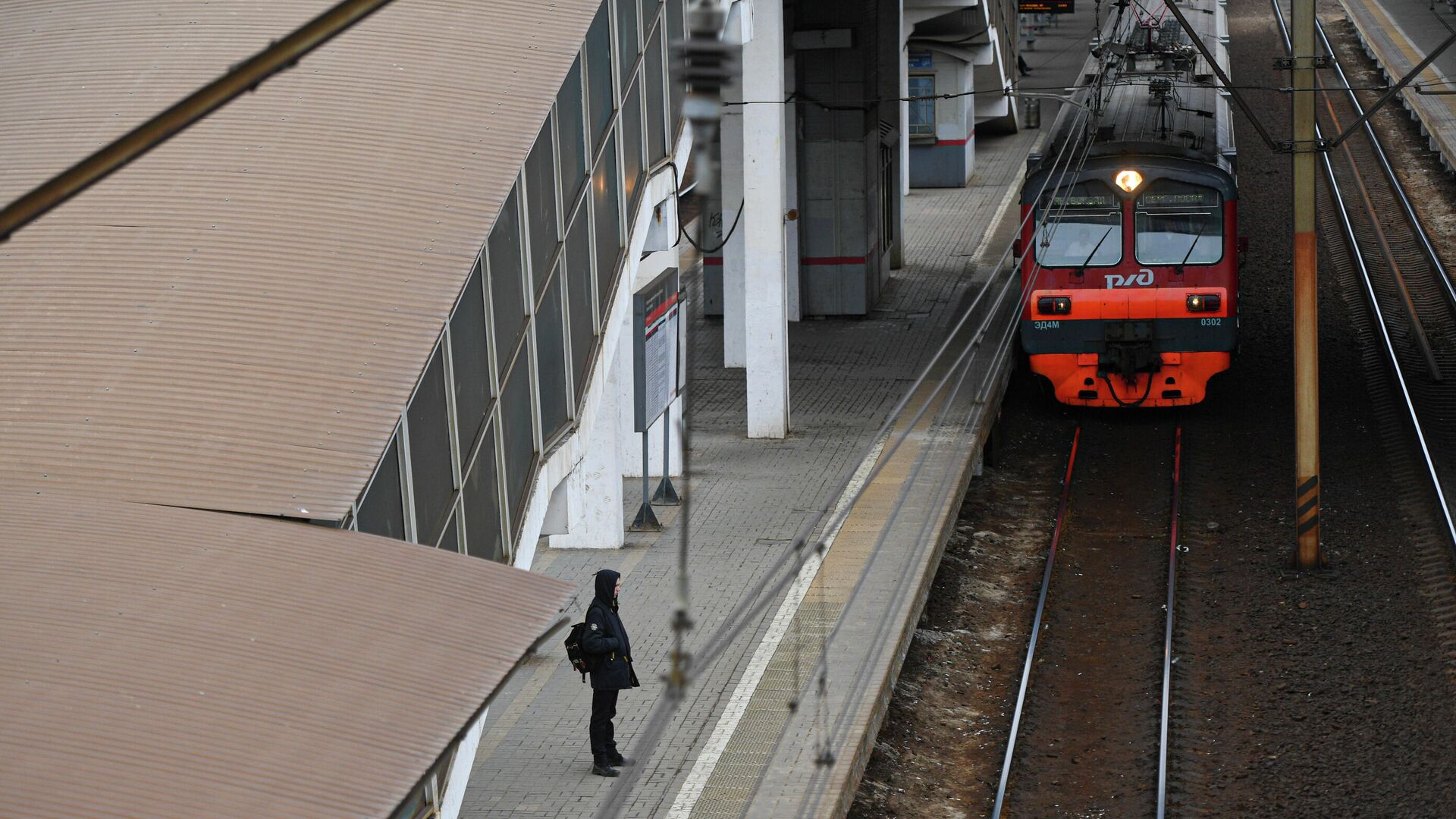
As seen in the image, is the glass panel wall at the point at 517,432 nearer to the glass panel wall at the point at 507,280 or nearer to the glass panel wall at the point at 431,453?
the glass panel wall at the point at 507,280

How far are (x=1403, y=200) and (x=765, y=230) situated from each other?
16161 mm

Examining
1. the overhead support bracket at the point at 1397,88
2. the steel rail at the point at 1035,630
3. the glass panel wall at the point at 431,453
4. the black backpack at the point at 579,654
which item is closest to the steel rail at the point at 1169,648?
the steel rail at the point at 1035,630

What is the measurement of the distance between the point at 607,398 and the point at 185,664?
976 cm

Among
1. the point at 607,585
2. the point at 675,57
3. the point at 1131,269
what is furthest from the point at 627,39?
the point at 1131,269

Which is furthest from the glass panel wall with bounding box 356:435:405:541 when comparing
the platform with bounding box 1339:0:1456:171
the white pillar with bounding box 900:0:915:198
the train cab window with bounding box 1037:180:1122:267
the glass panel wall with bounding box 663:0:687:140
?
the platform with bounding box 1339:0:1456:171

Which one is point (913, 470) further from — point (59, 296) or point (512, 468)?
point (59, 296)

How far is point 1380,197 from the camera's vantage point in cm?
3005

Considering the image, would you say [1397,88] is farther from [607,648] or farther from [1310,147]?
[607,648]

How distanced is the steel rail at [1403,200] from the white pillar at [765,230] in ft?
20.2

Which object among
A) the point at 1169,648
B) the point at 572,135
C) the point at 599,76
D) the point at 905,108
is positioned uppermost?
the point at 599,76

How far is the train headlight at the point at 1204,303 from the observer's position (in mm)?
17438

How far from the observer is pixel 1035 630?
13586mm

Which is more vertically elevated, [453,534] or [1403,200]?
[453,534]

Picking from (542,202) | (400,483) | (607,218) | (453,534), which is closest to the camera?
(400,483)
